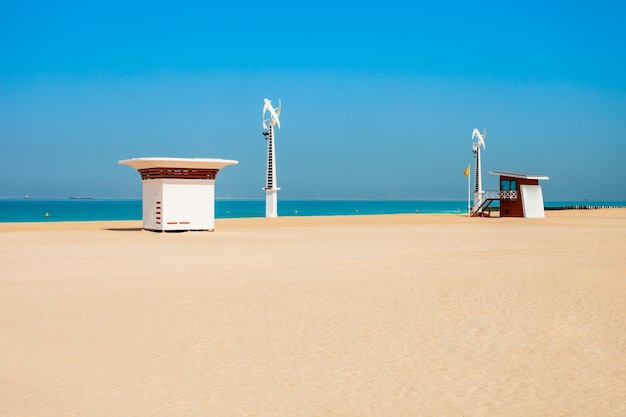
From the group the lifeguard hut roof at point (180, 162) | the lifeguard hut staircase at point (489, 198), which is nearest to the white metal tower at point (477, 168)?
the lifeguard hut staircase at point (489, 198)

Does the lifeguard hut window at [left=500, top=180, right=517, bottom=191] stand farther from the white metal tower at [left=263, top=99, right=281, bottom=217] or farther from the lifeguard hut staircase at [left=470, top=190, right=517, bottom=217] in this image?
the white metal tower at [left=263, top=99, right=281, bottom=217]

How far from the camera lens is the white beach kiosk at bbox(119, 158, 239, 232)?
30.3 meters

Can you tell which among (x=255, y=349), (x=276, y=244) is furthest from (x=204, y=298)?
(x=276, y=244)

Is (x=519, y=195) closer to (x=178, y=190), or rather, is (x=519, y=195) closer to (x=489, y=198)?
(x=489, y=198)

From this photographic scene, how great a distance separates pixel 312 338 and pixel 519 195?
4609cm

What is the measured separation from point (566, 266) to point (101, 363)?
13635mm

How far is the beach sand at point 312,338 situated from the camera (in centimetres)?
636

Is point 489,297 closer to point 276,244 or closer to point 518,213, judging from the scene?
point 276,244

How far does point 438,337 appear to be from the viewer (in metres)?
9.04

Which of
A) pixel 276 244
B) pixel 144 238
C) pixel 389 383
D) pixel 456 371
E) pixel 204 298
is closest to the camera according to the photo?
pixel 389 383

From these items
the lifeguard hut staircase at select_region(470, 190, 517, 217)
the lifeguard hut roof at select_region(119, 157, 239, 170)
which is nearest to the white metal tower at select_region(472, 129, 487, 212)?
the lifeguard hut staircase at select_region(470, 190, 517, 217)

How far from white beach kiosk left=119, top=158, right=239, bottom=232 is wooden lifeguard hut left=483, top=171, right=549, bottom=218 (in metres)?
28.3

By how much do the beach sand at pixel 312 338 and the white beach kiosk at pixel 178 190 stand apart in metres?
12.3

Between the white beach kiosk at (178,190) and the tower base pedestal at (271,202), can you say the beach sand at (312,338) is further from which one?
the tower base pedestal at (271,202)
